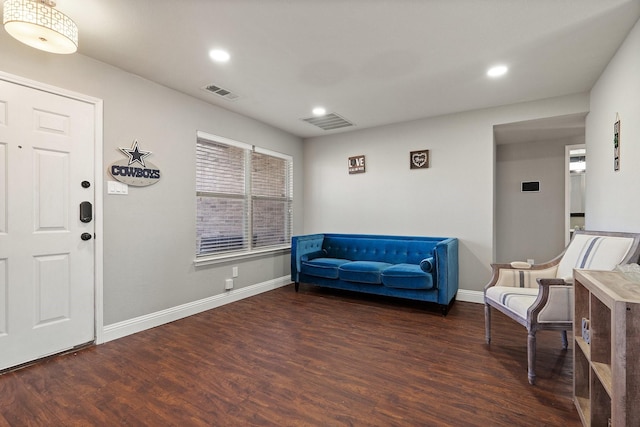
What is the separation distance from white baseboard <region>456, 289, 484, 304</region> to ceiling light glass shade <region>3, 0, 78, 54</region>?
4.58 metres

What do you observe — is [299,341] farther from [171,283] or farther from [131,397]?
[171,283]

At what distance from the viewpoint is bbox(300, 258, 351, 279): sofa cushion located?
13.3 feet

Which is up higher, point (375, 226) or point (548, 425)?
point (375, 226)

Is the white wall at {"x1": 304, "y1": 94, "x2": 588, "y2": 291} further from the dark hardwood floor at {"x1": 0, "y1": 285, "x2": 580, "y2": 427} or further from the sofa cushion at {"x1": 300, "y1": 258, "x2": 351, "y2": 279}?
the dark hardwood floor at {"x1": 0, "y1": 285, "x2": 580, "y2": 427}

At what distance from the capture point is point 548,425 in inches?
62.2

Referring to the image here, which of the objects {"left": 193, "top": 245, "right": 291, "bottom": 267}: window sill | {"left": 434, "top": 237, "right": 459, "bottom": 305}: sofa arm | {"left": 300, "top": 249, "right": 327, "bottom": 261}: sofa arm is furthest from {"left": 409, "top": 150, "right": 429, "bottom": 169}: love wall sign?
{"left": 193, "top": 245, "right": 291, "bottom": 267}: window sill

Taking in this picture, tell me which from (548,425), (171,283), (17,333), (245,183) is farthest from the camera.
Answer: (245,183)

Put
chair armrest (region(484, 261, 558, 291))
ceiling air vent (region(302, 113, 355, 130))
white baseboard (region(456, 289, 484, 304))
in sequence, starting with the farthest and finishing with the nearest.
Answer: ceiling air vent (region(302, 113, 355, 130)) < white baseboard (region(456, 289, 484, 304)) < chair armrest (region(484, 261, 558, 291))

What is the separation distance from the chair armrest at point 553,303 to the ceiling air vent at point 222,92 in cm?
338

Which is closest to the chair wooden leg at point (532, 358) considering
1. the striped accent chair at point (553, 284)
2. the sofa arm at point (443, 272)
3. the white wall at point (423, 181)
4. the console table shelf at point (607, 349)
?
the striped accent chair at point (553, 284)

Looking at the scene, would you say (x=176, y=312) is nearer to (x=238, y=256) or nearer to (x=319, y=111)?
(x=238, y=256)

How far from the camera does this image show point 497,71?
2.83 metres

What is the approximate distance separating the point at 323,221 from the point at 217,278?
206cm

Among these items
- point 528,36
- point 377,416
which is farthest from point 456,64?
point 377,416
